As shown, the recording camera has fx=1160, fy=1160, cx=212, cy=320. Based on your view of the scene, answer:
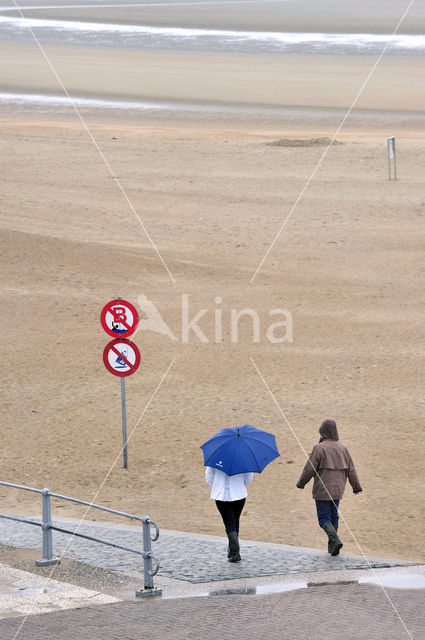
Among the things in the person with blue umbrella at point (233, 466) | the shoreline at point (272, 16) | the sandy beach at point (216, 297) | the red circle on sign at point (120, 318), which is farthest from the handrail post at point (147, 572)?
the shoreline at point (272, 16)

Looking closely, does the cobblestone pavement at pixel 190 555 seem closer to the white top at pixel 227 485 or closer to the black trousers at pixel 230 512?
the black trousers at pixel 230 512

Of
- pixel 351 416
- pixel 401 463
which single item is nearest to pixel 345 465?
pixel 401 463

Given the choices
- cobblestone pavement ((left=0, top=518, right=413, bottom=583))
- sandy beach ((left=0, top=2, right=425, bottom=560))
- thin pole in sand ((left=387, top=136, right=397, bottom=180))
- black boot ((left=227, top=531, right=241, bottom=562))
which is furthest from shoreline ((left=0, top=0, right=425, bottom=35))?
black boot ((left=227, top=531, right=241, bottom=562))

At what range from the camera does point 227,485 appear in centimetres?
1153

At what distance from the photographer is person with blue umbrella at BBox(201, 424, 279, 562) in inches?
447

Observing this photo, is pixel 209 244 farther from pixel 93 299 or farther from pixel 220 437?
pixel 220 437

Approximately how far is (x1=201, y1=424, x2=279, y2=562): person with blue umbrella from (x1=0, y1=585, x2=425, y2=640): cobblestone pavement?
60.4 inches

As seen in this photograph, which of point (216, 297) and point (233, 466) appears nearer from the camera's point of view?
point (233, 466)

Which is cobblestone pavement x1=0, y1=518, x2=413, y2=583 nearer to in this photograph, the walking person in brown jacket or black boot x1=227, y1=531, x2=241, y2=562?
black boot x1=227, y1=531, x2=241, y2=562

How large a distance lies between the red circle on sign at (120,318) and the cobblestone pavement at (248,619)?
5.44 meters

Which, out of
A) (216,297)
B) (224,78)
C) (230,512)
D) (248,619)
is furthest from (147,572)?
(224,78)

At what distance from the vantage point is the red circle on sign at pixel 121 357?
14914 millimetres

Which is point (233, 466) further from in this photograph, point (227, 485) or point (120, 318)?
point (120, 318)

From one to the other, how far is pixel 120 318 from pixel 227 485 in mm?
3931
